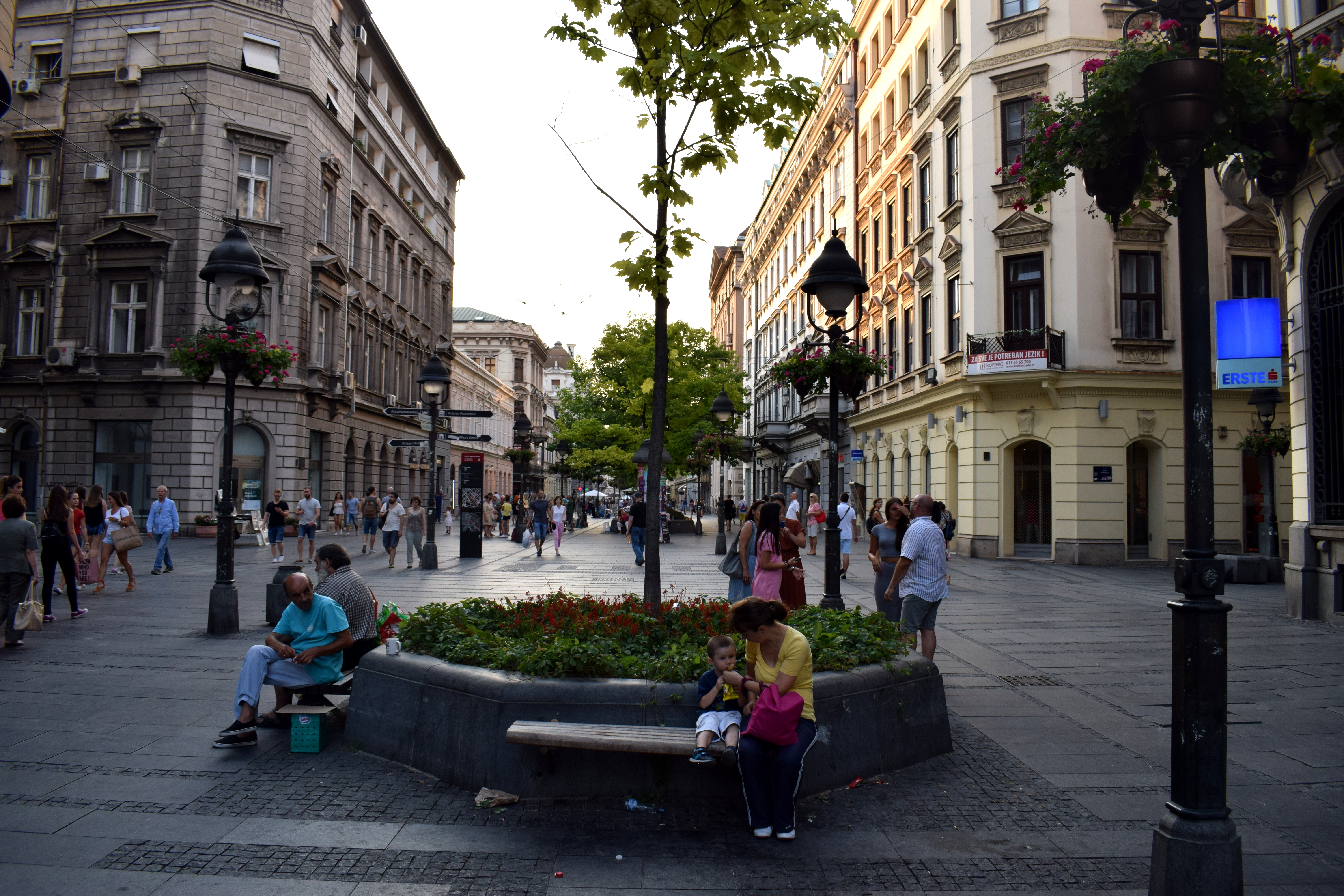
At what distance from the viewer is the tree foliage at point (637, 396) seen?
4619 centimetres

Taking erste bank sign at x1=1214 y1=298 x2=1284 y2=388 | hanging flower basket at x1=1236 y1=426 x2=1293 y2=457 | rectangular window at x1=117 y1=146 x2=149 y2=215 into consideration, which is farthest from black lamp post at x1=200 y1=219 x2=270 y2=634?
rectangular window at x1=117 y1=146 x2=149 y2=215

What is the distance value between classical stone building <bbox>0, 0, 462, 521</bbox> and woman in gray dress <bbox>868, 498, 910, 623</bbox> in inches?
894

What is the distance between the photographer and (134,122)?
102 feet

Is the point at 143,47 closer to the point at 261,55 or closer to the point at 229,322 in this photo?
the point at 261,55

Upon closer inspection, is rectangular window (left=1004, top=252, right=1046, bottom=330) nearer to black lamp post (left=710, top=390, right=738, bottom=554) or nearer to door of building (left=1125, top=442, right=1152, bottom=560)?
door of building (left=1125, top=442, right=1152, bottom=560)

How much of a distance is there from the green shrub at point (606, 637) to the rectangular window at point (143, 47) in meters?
32.0

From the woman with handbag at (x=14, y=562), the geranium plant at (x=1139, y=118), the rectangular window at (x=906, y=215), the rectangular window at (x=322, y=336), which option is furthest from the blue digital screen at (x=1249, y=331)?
the rectangular window at (x=322, y=336)

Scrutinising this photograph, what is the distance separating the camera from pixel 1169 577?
66.1ft

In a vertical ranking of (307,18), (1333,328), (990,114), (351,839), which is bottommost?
(351,839)

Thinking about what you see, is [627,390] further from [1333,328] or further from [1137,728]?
[1137,728]

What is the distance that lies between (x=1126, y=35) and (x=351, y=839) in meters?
6.21

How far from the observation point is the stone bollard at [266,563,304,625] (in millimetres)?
10219

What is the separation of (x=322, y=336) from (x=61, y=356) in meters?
8.49

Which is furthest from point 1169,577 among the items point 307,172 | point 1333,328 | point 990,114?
point 307,172
